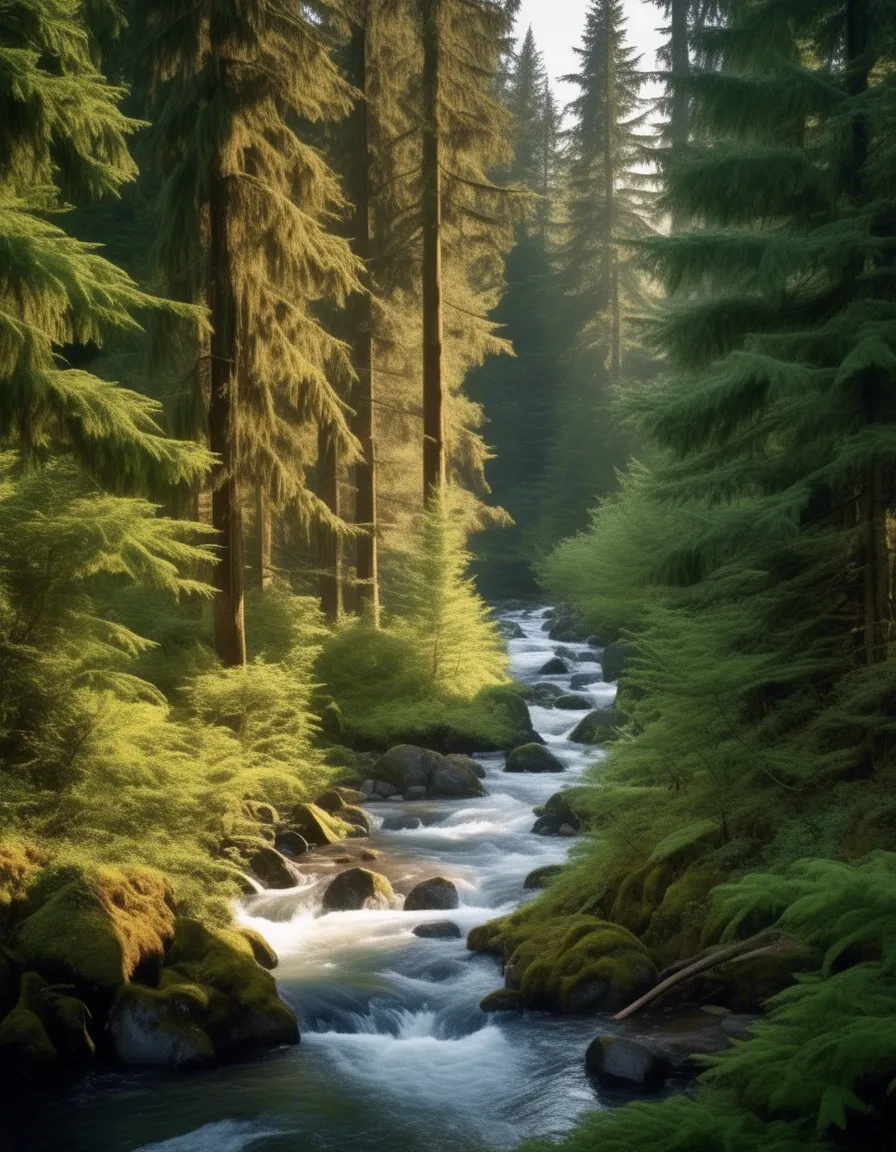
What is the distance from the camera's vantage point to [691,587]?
1079cm

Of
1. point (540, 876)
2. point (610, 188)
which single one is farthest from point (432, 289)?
point (610, 188)

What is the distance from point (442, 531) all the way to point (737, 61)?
10.7m

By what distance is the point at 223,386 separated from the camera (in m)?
14.5

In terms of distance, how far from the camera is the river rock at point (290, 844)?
1412cm

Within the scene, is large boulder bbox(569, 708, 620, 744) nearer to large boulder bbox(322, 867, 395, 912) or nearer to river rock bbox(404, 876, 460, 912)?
river rock bbox(404, 876, 460, 912)

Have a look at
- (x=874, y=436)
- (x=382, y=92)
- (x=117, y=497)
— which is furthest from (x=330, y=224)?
(x=874, y=436)

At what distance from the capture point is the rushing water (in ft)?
25.8

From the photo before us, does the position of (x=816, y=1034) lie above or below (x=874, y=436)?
below

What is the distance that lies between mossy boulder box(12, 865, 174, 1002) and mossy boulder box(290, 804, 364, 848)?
4.54 m

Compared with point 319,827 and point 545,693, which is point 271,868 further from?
point 545,693

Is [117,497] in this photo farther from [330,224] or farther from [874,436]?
[330,224]

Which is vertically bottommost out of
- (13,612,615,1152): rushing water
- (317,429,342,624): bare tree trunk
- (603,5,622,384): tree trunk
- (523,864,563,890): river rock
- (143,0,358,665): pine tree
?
(13,612,615,1152): rushing water

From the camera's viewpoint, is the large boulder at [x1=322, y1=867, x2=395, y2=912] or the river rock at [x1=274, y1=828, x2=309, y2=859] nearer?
the large boulder at [x1=322, y1=867, x2=395, y2=912]

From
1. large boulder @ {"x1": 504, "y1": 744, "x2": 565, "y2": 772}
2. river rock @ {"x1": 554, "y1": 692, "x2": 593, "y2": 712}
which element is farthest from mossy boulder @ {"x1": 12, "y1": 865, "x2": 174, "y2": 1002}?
river rock @ {"x1": 554, "y1": 692, "x2": 593, "y2": 712}
